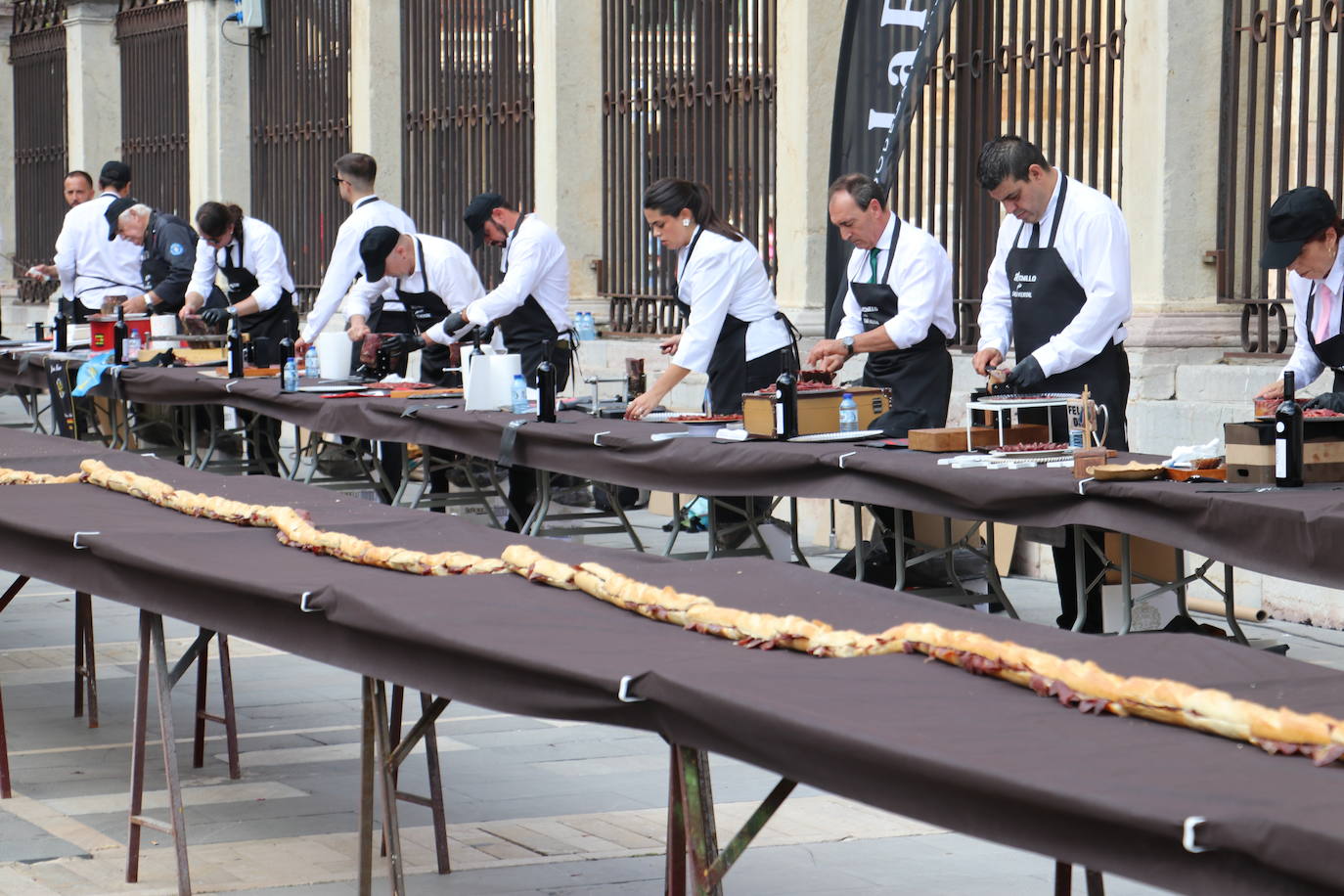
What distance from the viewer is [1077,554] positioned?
19.2ft

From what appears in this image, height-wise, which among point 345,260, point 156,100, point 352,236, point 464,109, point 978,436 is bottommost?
point 978,436

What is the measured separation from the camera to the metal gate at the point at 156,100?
18484 mm

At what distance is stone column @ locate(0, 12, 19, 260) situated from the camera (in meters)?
22.3

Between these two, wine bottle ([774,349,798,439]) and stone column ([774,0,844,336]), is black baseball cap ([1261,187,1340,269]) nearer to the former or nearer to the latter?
wine bottle ([774,349,798,439])

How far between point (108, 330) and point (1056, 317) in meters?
6.43

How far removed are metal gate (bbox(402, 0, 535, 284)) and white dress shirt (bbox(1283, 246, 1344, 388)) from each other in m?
7.87

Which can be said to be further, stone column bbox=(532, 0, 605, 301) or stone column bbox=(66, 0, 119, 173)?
stone column bbox=(66, 0, 119, 173)

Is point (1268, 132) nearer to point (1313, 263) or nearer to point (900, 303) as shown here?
point (900, 303)

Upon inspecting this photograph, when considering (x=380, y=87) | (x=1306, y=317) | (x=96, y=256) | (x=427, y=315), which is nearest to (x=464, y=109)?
(x=380, y=87)

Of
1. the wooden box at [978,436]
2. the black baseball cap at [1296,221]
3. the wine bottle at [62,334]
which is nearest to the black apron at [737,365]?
the wooden box at [978,436]

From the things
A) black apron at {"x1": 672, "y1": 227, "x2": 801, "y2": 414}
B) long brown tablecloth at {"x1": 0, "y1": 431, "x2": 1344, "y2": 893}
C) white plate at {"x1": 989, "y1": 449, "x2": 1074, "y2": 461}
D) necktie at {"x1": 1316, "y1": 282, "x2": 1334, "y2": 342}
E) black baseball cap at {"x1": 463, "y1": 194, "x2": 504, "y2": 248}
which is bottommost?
long brown tablecloth at {"x1": 0, "y1": 431, "x2": 1344, "y2": 893}

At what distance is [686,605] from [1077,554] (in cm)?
250

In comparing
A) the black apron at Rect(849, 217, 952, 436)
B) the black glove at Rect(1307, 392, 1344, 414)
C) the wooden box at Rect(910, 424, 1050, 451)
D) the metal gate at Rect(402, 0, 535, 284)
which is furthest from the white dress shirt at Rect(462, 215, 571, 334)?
the black glove at Rect(1307, 392, 1344, 414)

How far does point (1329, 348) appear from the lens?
6.19m
